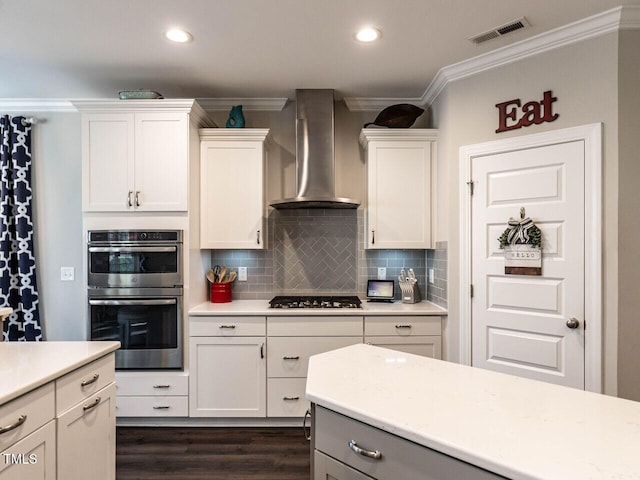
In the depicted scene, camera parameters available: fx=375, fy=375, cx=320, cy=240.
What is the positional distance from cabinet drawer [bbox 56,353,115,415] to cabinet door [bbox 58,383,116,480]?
0.09 ft

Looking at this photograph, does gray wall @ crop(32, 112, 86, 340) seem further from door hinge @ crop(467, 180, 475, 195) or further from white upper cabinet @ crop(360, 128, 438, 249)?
door hinge @ crop(467, 180, 475, 195)

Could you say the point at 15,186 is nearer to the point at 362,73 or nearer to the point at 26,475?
the point at 26,475

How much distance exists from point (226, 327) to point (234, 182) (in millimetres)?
1196

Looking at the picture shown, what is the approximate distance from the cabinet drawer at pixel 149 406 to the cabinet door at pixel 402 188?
2008 mm

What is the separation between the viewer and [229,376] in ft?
9.42

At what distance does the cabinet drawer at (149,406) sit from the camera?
286 cm

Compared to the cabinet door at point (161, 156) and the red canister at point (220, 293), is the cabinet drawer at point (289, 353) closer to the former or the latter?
the red canister at point (220, 293)

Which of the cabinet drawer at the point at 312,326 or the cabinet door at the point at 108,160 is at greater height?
the cabinet door at the point at 108,160

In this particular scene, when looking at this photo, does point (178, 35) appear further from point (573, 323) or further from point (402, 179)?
point (573, 323)

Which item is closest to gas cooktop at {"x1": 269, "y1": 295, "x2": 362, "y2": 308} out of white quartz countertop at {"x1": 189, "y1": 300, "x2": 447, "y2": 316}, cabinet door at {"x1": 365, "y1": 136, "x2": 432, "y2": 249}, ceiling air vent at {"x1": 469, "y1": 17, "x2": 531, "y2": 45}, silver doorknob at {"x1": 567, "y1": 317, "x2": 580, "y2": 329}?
white quartz countertop at {"x1": 189, "y1": 300, "x2": 447, "y2": 316}

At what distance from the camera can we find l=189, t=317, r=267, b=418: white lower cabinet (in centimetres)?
→ 287

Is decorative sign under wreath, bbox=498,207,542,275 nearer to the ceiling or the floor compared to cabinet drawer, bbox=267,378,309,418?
nearer to the ceiling

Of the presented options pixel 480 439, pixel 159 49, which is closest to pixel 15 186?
pixel 159 49

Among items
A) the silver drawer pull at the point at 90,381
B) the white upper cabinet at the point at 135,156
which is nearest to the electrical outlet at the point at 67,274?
the white upper cabinet at the point at 135,156
